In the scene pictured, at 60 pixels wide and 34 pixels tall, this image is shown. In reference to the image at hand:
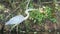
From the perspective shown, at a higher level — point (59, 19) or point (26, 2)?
point (26, 2)

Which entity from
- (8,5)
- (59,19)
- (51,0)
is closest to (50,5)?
(51,0)

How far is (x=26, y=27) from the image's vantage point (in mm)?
9898

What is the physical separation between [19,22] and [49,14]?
1936mm

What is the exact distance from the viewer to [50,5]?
11328 millimetres

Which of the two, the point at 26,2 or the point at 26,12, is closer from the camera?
the point at 26,12

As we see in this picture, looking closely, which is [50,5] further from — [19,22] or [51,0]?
[19,22]

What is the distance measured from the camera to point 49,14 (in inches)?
424

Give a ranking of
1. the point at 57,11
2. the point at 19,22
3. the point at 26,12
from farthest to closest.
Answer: the point at 57,11
the point at 26,12
the point at 19,22

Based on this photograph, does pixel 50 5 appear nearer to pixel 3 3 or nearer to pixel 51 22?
pixel 51 22

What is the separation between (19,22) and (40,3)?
7.99 feet

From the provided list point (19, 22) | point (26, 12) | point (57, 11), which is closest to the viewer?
point (19, 22)

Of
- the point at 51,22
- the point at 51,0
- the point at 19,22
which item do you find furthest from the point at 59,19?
the point at 19,22

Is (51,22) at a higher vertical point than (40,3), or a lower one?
lower

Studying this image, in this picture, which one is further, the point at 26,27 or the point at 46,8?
the point at 46,8
